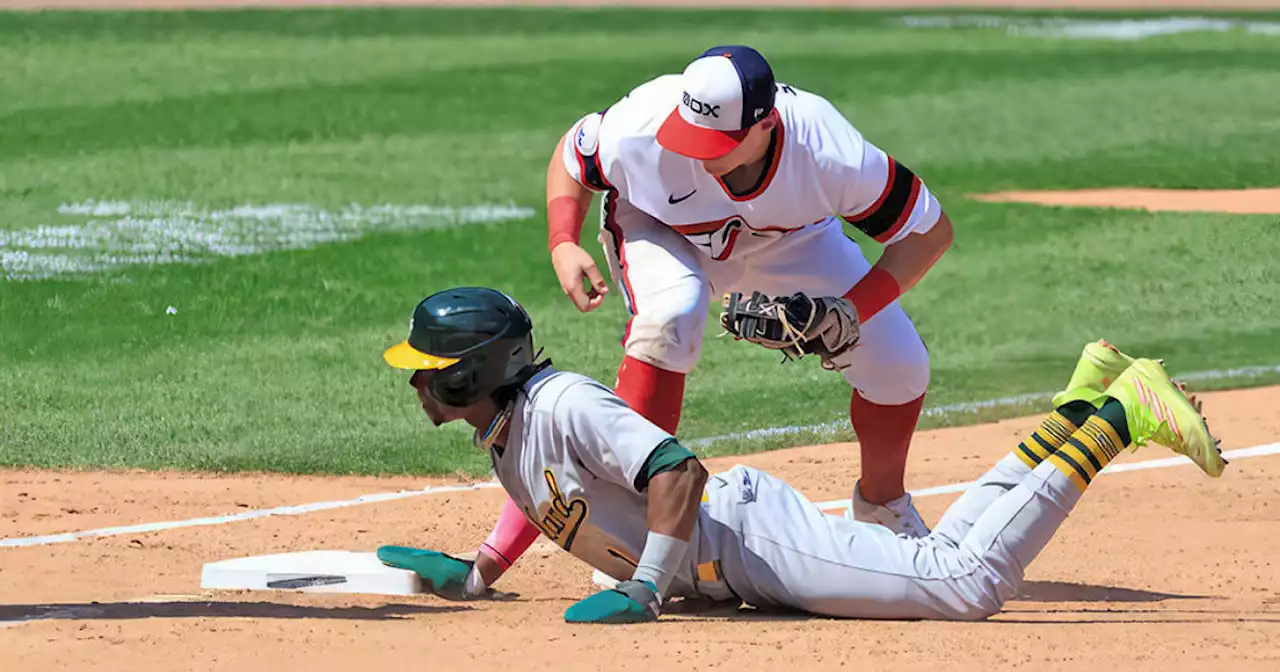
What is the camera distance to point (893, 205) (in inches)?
227

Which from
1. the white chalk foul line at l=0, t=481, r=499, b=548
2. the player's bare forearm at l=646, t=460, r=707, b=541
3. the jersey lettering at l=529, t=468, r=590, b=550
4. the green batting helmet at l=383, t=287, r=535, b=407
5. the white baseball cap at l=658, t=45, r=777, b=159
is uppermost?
the white baseball cap at l=658, t=45, r=777, b=159

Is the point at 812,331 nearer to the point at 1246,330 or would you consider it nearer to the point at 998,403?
the point at 998,403

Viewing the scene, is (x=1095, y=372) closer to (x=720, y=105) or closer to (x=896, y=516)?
(x=896, y=516)

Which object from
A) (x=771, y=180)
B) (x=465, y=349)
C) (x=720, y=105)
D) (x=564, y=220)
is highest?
(x=720, y=105)

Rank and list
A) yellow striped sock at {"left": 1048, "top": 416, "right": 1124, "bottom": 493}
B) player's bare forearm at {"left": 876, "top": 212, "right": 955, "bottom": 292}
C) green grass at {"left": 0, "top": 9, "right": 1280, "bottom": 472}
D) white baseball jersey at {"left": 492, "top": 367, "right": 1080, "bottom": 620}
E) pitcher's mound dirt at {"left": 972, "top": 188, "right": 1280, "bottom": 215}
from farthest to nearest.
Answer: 1. pitcher's mound dirt at {"left": 972, "top": 188, "right": 1280, "bottom": 215}
2. green grass at {"left": 0, "top": 9, "right": 1280, "bottom": 472}
3. player's bare forearm at {"left": 876, "top": 212, "right": 955, "bottom": 292}
4. yellow striped sock at {"left": 1048, "top": 416, "right": 1124, "bottom": 493}
5. white baseball jersey at {"left": 492, "top": 367, "right": 1080, "bottom": 620}

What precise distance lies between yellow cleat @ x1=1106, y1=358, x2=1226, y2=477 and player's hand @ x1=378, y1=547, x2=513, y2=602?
1.86m

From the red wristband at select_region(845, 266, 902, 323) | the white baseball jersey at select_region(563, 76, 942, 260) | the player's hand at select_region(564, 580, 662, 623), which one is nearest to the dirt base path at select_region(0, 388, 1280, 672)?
the player's hand at select_region(564, 580, 662, 623)

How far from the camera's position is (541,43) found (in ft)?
80.3

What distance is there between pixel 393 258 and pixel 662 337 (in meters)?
6.68

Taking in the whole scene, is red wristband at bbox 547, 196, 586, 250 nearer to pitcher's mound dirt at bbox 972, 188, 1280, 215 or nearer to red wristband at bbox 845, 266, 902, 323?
red wristband at bbox 845, 266, 902, 323

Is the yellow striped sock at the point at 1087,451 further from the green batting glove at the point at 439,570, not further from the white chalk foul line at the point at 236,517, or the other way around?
the white chalk foul line at the point at 236,517

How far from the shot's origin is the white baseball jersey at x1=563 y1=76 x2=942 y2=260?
18.6ft

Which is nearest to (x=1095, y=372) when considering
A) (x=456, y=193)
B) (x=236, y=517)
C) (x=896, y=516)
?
(x=896, y=516)

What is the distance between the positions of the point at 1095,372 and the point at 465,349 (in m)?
1.90
